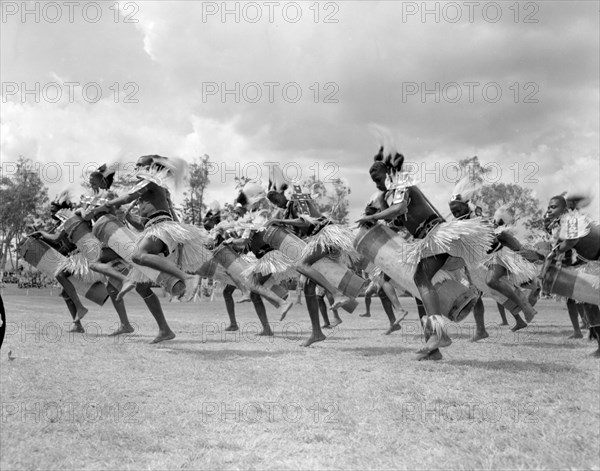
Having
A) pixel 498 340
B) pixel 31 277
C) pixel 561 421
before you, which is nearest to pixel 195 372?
pixel 561 421

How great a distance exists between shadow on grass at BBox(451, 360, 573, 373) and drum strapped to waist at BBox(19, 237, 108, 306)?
559 cm

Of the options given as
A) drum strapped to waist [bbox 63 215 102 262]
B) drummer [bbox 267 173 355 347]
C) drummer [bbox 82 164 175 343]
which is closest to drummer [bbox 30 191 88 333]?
drum strapped to waist [bbox 63 215 102 262]

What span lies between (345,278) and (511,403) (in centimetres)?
334

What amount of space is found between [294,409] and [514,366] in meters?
2.61

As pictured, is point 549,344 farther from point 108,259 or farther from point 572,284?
point 108,259

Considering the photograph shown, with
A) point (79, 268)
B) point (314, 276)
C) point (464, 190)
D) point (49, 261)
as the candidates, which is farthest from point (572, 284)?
point (49, 261)

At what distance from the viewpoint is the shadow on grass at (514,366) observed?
5.04 metres

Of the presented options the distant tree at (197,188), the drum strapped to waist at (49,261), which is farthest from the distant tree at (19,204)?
the drum strapped to waist at (49,261)

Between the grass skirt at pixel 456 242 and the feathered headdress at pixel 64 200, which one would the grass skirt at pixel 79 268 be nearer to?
the feathered headdress at pixel 64 200

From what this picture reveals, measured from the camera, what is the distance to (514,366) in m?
5.23

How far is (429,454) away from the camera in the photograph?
110 inches

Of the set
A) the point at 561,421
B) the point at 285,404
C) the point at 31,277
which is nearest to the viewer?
the point at 561,421

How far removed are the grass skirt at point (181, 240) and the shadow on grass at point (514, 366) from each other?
3.20m

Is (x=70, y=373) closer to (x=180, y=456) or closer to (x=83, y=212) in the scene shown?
(x=180, y=456)
